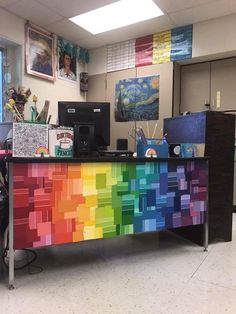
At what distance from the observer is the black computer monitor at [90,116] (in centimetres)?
237

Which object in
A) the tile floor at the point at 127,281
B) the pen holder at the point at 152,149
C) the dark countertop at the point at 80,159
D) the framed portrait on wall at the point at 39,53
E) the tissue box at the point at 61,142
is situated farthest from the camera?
the framed portrait on wall at the point at 39,53

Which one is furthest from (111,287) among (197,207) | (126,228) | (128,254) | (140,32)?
(140,32)

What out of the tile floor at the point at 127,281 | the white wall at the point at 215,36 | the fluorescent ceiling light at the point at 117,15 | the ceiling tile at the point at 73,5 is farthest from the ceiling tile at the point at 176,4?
the tile floor at the point at 127,281

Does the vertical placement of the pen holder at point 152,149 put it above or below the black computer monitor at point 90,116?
below

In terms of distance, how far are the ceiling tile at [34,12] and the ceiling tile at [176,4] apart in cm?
142

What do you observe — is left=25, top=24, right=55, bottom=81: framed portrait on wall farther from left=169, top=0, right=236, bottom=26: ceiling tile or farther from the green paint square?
the green paint square

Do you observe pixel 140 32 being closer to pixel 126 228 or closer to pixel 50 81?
pixel 50 81

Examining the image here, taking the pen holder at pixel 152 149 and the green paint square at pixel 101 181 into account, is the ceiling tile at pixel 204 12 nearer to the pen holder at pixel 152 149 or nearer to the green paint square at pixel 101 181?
the pen holder at pixel 152 149

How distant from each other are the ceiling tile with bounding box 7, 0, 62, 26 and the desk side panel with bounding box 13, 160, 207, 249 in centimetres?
272

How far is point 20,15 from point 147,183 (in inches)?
123

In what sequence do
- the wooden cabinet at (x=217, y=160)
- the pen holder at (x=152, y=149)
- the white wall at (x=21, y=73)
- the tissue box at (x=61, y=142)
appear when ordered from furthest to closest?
the white wall at (x=21, y=73) → the wooden cabinet at (x=217, y=160) → the pen holder at (x=152, y=149) → the tissue box at (x=61, y=142)

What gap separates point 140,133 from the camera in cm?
231

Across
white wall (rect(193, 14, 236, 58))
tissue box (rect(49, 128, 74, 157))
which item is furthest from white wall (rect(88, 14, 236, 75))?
tissue box (rect(49, 128, 74, 157))

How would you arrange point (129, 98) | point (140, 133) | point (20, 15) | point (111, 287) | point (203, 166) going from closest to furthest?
point (111, 287), point (140, 133), point (203, 166), point (20, 15), point (129, 98)
